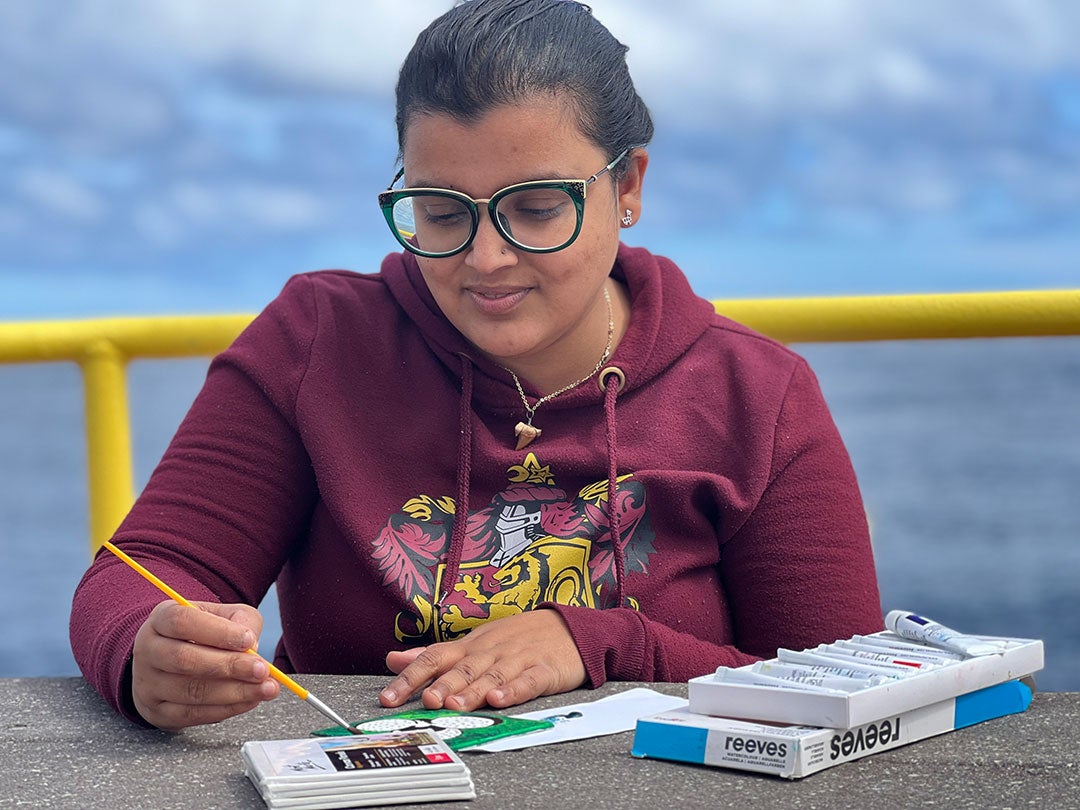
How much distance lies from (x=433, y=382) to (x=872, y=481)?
1283 centimetres

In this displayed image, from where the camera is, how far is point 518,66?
1716 millimetres

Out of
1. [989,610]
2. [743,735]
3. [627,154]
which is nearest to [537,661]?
[743,735]

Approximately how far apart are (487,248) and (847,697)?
0.72 metres

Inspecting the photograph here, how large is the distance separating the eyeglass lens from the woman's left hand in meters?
0.44

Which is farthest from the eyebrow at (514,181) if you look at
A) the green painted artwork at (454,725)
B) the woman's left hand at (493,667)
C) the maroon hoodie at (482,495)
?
the green painted artwork at (454,725)

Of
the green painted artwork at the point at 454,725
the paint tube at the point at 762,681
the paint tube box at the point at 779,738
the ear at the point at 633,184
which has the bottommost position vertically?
the green painted artwork at the point at 454,725

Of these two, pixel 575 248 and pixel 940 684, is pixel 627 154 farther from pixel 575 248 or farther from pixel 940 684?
pixel 940 684

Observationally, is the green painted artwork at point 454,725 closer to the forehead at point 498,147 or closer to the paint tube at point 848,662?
the paint tube at point 848,662

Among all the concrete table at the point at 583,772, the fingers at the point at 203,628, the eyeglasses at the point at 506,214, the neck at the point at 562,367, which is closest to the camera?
the concrete table at the point at 583,772

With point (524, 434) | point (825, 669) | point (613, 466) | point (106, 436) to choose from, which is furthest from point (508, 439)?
point (106, 436)

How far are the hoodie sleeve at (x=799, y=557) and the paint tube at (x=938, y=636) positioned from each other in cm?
A: 30

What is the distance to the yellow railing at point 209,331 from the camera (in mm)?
2230

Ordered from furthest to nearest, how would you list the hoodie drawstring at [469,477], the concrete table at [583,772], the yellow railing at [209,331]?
the yellow railing at [209,331] < the hoodie drawstring at [469,477] < the concrete table at [583,772]

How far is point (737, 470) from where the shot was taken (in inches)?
72.3
